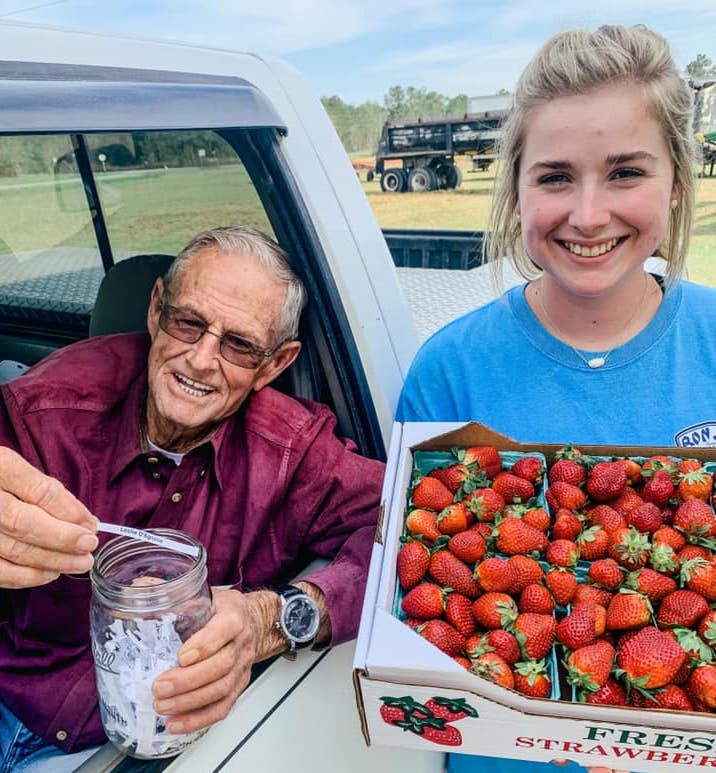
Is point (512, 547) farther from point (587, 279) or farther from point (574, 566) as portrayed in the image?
point (587, 279)

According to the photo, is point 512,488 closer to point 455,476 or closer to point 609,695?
point 455,476

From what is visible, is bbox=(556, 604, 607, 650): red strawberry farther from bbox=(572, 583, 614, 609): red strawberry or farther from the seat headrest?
the seat headrest

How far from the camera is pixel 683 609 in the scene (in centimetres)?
113

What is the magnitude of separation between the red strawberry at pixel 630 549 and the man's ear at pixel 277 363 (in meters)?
0.90

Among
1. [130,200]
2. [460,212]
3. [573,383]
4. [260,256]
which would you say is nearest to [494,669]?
[573,383]

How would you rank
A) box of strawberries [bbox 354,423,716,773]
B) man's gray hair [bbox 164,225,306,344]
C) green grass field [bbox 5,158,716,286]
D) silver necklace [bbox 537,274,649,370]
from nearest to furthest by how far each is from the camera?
1. box of strawberries [bbox 354,423,716,773]
2. silver necklace [bbox 537,274,649,370]
3. man's gray hair [bbox 164,225,306,344]
4. green grass field [bbox 5,158,716,286]

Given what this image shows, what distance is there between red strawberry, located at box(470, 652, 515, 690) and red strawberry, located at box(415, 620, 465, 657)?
4 centimetres

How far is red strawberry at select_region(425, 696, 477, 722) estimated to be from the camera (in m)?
1.00

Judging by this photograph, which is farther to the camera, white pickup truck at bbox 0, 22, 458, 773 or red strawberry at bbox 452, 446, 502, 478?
red strawberry at bbox 452, 446, 502, 478

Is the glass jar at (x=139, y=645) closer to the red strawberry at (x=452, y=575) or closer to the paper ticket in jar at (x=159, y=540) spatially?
the paper ticket in jar at (x=159, y=540)

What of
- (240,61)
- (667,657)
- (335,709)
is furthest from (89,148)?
(667,657)

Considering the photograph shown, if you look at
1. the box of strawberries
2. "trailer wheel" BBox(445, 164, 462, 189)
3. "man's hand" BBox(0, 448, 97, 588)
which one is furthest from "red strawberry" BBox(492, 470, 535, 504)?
"trailer wheel" BBox(445, 164, 462, 189)

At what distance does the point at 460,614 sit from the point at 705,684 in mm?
381

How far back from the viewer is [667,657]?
1.05m
